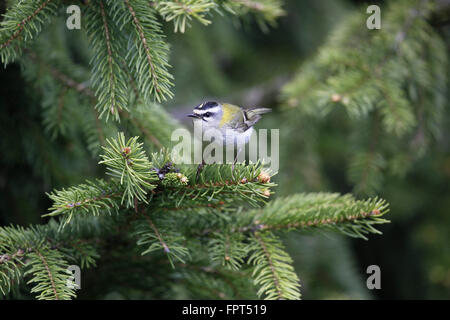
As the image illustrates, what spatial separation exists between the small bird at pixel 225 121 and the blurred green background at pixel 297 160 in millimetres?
548

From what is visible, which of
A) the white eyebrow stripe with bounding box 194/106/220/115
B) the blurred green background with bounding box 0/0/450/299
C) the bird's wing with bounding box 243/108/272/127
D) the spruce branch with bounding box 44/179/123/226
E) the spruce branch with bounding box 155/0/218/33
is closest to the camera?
the spruce branch with bounding box 44/179/123/226

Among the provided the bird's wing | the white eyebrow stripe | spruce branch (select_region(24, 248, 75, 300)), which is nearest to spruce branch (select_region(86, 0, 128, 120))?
spruce branch (select_region(24, 248, 75, 300))

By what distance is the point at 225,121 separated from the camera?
2600 mm

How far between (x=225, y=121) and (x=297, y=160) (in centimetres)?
112

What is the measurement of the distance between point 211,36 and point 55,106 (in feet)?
8.81

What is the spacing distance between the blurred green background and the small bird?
55 centimetres

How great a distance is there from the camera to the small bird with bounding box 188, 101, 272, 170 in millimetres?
2450

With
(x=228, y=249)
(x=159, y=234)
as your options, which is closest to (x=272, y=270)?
(x=228, y=249)

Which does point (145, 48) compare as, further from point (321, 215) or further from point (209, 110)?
point (321, 215)

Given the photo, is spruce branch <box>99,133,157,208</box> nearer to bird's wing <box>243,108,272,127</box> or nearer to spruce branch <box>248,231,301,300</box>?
spruce branch <box>248,231,301,300</box>

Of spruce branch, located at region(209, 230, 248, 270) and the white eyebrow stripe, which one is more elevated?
the white eyebrow stripe

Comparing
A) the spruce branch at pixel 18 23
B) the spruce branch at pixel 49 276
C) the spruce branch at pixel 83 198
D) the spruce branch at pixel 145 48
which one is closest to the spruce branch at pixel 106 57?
the spruce branch at pixel 145 48

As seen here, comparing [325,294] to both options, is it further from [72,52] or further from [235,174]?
[72,52]

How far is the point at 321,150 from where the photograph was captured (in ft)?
15.6
